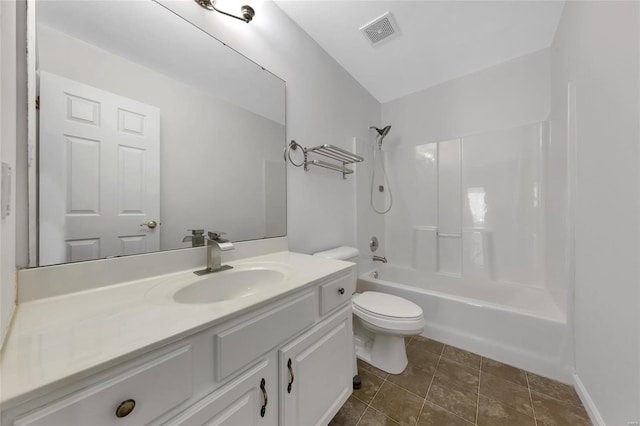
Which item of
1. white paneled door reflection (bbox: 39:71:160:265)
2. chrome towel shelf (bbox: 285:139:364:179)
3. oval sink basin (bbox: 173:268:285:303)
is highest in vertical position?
chrome towel shelf (bbox: 285:139:364:179)

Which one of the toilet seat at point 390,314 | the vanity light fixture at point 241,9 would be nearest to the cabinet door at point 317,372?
the toilet seat at point 390,314

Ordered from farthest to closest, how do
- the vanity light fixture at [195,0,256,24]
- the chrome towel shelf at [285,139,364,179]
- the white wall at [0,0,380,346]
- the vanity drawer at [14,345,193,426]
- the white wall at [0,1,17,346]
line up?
the chrome towel shelf at [285,139,364,179]
the white wall at [0,0,380,346]
the vanity light fixture at [195,0,256,24]
the white wall at [0,1,17,346]
the vanity drawer at [14,345,193,426]

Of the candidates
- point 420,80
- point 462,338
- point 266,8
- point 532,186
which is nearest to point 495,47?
point 420,80

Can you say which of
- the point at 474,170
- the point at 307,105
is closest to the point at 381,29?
the point at 307,105

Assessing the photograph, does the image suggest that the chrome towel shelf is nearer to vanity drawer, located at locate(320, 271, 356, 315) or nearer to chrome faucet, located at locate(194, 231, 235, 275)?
chrome faucet, located at locate(194, 231, 235, 275)

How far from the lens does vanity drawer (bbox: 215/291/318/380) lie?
598mm

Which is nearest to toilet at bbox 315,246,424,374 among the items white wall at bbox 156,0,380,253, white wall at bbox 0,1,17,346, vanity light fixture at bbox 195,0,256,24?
white wall at bbox 156,0,380,253

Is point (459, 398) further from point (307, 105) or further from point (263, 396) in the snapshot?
point (307, 105)

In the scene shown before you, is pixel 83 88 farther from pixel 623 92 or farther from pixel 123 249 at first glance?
pixel 623 92

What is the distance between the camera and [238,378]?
0.64m

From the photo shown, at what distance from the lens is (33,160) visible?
684 mm

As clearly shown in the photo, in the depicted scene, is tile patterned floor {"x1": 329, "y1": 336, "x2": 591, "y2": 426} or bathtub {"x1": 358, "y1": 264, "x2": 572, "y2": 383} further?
bathtub {"x1": 358, "y1": 264, "x2": 572, "y2": 383}

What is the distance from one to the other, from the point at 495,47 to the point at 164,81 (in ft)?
7.79

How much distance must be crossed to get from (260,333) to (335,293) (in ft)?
1.31
